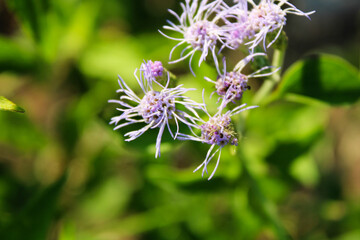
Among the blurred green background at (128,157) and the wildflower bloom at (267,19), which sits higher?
the wildflower bloom at (267,19)

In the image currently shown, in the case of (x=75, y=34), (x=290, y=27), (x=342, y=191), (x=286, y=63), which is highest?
(x=75, y=34)

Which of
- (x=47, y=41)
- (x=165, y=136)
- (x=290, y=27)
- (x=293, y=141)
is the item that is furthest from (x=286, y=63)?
(x=165, y=136)

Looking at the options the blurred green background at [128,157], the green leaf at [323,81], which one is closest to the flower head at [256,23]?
the green leaf at [323,81]

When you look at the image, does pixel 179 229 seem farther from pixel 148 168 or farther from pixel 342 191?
pixel 342 191

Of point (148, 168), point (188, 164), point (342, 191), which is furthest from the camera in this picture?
point (188, 164)

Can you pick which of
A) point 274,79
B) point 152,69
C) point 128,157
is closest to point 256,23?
point 274,79

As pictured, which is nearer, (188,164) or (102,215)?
(102,215)

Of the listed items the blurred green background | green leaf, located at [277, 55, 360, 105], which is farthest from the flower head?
the blurred green background

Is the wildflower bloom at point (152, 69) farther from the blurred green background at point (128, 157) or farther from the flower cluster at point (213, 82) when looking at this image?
the blurred green background at point (128, 157)
